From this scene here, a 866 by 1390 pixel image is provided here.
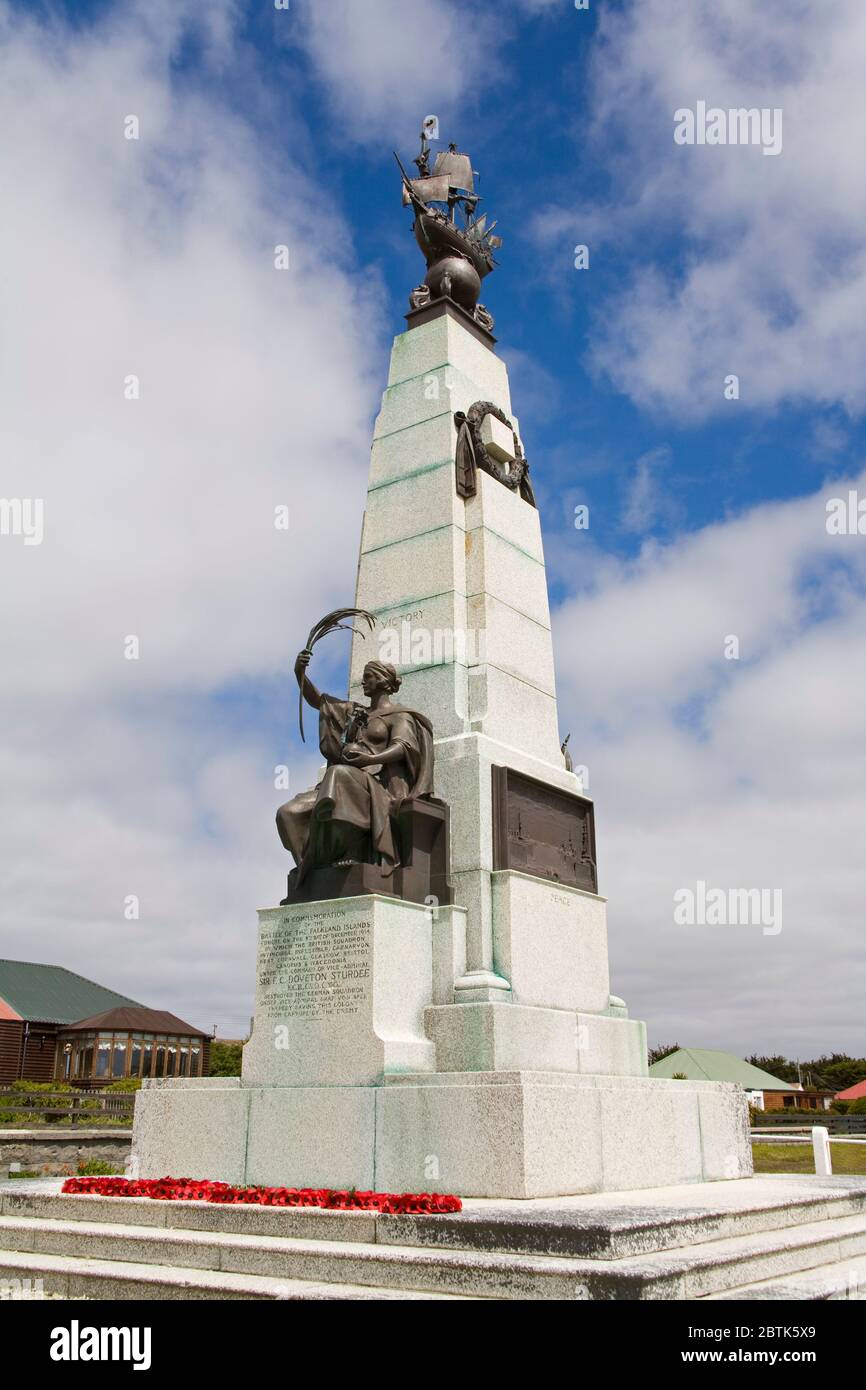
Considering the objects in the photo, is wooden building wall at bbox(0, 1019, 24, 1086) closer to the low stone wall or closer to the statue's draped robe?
the low stone wall

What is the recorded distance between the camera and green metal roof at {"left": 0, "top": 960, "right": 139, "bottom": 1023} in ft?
187

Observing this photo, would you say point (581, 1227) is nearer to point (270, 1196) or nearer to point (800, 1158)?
point (270, 1196)

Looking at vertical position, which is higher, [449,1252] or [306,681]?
[306,681]

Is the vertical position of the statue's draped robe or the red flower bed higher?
the statue's draped robe

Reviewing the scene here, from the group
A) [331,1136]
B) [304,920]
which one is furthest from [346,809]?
[331,1136]

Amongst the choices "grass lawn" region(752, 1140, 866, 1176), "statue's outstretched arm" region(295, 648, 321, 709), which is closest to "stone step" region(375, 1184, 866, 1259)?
"statue's outstretched arm" region(295, 648, 321, 709)

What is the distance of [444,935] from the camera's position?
11.7m

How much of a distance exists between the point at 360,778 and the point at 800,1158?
17.5 m

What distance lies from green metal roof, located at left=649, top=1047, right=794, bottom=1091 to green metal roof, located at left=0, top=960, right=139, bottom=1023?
3211 centimetres

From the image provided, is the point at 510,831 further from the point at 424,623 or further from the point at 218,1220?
the point at 218,1220

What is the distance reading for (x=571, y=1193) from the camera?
9.69 metres

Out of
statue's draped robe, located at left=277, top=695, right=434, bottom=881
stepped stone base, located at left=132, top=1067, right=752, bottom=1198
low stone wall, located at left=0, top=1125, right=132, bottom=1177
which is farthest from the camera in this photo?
low stone wall, located at left=0, top=1125, right=132, bottom=1177

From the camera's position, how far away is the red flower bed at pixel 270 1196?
7.83 metres

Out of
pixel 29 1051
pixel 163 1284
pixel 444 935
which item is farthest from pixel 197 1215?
pixel 29 1051
